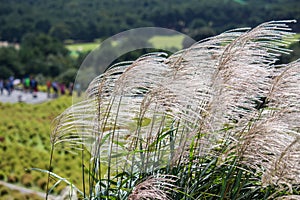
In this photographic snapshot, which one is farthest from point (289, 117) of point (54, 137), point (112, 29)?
point (112, 29)

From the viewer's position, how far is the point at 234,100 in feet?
6.70

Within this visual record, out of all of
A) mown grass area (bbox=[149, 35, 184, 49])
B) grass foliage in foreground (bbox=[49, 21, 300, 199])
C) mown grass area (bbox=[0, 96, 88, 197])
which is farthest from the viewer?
mown grass area (bbox=[0, 96, 88, 197])

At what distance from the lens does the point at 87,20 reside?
55000 mm

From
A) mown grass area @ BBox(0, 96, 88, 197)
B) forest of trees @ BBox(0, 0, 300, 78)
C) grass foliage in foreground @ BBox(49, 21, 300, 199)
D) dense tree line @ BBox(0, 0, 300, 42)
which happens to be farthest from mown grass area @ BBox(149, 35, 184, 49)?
dense tree line @ BBox(0, 0, 300, 42)

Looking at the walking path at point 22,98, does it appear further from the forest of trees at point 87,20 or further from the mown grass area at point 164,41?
the mown grass area at point 164,41

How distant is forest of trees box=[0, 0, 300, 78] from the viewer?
37.3 meters

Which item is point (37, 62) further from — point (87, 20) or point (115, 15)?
point (115, 15)

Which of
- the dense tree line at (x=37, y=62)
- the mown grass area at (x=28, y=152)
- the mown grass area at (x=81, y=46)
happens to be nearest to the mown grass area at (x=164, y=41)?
the mown grass area at (x=28, y=152)

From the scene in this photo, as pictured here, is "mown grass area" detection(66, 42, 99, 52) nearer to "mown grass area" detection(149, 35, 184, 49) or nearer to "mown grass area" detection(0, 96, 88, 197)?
"mown grass area" detection(0, 96, 88, 197)

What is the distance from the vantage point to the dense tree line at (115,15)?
41812 mm

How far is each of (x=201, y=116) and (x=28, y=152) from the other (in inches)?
355

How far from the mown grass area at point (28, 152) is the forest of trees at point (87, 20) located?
14.8 metres

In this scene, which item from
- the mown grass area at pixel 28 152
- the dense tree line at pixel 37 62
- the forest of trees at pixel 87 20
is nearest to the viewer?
the mown grass area at pixel 28 152

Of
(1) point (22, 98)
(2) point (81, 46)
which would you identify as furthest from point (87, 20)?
(1) point (22, 98)
